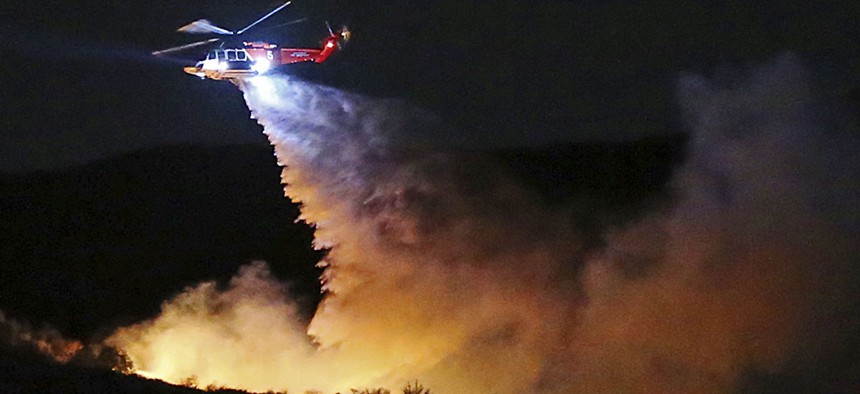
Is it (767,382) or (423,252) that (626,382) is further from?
(423,252)

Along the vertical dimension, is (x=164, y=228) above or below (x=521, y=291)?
above

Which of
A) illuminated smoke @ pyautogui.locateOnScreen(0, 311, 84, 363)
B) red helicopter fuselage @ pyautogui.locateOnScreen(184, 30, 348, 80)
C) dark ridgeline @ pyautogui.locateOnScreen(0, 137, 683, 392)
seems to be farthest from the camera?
dark ridgeline @ pyautogui.locateOnScreen(0, 137, 683, 392)

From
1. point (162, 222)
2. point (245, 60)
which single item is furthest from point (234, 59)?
point (162, 222)

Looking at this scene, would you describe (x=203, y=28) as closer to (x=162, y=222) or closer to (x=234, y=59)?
(x=234, y=59)

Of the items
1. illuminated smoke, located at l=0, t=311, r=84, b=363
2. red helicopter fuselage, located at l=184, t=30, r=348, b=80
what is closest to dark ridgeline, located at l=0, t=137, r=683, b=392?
illuminated smoke, located at l=0, t=311, r=84, b=363

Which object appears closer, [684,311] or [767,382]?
[767,382]

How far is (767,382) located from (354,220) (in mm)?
11065

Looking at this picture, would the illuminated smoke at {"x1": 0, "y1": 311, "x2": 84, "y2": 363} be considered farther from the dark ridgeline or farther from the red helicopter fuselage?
the red helicopter fuselage

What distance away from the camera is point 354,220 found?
2775 cm

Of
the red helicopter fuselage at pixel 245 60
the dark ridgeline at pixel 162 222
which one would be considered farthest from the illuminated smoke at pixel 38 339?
the red helicopter fuselage at pixel 245 60

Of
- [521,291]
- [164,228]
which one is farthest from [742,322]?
[164,228]

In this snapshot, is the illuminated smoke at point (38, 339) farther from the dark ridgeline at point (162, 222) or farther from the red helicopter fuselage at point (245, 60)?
the red helicopter fuselage at point (245, 60)

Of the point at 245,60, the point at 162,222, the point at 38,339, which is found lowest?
the point at 38,339

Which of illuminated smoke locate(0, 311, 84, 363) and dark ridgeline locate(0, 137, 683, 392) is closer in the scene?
illuminated smoke locate(0, 311, 84, 363)
